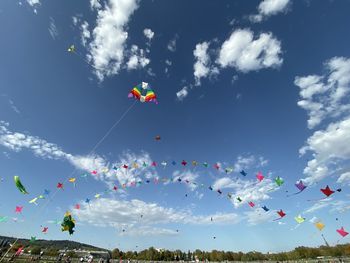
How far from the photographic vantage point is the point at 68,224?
13.7 metres

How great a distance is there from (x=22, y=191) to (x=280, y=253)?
127m

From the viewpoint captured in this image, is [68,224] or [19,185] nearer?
[19,185]

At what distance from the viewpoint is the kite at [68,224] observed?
13359 mm

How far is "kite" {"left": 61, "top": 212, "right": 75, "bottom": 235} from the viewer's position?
43.8 feet

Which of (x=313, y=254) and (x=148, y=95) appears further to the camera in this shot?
(x=313, y=254)

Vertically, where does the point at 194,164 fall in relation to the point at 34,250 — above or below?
below

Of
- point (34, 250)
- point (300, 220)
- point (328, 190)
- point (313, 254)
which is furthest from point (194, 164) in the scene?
point (313, 254)

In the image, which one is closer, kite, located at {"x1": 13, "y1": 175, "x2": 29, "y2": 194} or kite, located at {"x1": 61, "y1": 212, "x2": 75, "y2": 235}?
kite, located at {"x1": 13, "y1": 175, "x2": 29, "y2": 194}

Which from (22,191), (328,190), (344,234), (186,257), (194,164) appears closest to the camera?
(22,191)

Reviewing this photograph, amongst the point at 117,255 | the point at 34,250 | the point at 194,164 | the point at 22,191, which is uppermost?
the point at 117,255

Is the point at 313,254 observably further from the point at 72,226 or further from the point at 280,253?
the point at 72,226

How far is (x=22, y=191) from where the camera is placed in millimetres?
10125

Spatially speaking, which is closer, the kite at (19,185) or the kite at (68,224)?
the kite at (19,185)

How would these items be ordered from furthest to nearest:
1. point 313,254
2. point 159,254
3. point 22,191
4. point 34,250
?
point 159,254 < point 313,254 < point 34,250 < point 22,191
